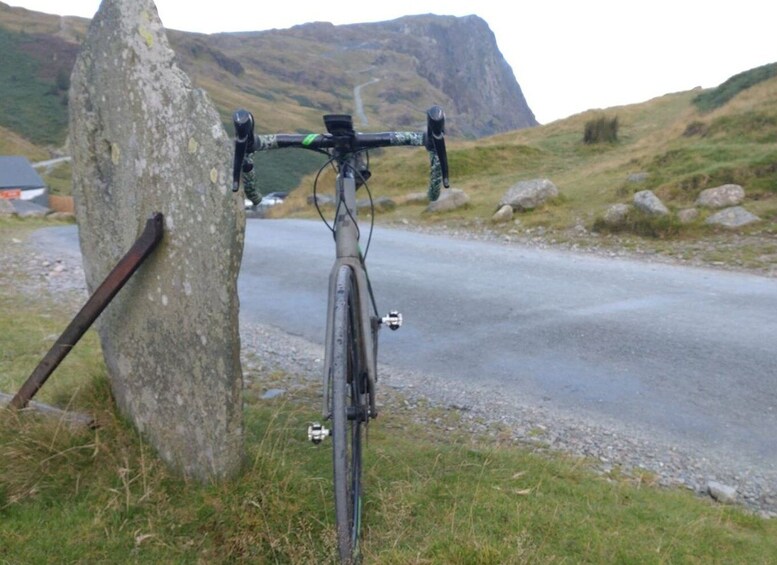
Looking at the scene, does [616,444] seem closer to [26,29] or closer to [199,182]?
[199,182]

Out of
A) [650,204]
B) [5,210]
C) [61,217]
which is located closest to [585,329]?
[650,204]

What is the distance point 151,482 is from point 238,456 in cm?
42

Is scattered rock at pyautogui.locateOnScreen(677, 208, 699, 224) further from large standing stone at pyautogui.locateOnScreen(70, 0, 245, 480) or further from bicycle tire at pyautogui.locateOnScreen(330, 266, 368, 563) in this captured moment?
large standing stone at pyautogui.locateOnScreen(70, 0, 245, 480)

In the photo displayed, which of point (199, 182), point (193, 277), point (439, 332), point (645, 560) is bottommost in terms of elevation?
point (439, 332)

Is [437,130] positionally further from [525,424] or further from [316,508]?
[525,424]

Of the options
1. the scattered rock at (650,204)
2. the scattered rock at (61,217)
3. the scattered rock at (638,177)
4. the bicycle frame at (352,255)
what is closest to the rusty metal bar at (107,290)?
the bicycle frame at (352,255)

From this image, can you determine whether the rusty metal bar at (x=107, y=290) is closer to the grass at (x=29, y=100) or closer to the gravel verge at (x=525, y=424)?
the gravel verge at (x=525, y=424)

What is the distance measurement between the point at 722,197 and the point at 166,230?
36.3 feet

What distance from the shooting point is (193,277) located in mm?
3211

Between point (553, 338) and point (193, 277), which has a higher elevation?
point (193, 277)

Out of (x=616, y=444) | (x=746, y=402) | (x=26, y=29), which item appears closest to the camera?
(x=616, y=444)

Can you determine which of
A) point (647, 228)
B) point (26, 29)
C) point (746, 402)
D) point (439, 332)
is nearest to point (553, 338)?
point (439, 332)

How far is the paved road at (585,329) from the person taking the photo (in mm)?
4898

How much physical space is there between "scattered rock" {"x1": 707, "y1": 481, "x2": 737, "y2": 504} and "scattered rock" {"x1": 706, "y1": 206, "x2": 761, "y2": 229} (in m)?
8.06
